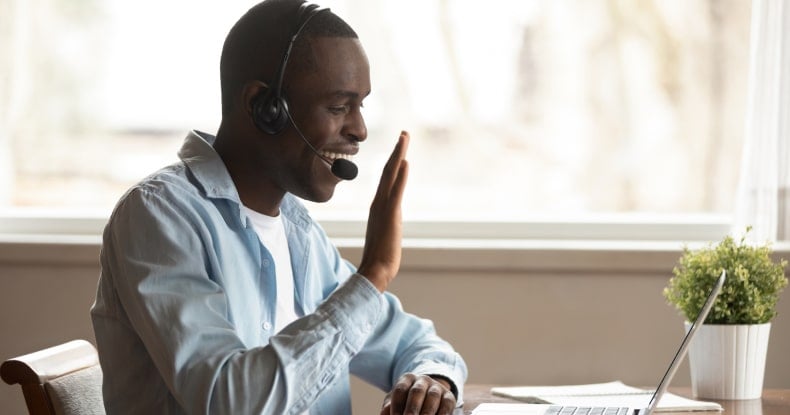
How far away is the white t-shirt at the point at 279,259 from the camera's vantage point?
156 cm

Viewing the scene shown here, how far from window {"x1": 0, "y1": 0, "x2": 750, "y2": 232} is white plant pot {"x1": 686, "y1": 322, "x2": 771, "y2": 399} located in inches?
46.0

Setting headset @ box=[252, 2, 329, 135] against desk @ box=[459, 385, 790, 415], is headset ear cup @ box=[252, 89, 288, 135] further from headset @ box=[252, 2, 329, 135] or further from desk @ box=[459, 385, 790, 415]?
desk @ box=[459, 385, 790, 415]

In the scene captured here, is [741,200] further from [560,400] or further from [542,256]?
[560,400]

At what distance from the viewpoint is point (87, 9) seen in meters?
3.03

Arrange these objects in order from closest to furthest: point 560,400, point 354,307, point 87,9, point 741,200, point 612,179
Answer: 1. point 354,307
2. point 560,400
3. point 741,200
4. point 612,179
5. point 87,9

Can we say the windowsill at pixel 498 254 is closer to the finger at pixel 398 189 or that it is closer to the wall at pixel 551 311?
the wall at pixel 551 311

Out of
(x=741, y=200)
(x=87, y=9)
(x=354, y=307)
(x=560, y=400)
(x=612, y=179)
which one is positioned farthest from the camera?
(x=87, y=9)

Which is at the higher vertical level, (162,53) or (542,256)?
(162,53)

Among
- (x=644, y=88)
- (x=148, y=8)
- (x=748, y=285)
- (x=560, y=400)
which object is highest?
(x=148, y=8)

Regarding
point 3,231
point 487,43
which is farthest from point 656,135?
point 3,231

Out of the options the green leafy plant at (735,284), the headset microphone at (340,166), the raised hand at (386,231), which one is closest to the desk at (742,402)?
the green leafy plant at (735,284)

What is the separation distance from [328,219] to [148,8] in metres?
0.80

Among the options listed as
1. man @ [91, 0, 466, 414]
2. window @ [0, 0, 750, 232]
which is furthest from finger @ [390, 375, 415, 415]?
window @ [0, 0, 750, 232]

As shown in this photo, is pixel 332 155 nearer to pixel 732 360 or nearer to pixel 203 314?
pixel 203 314
